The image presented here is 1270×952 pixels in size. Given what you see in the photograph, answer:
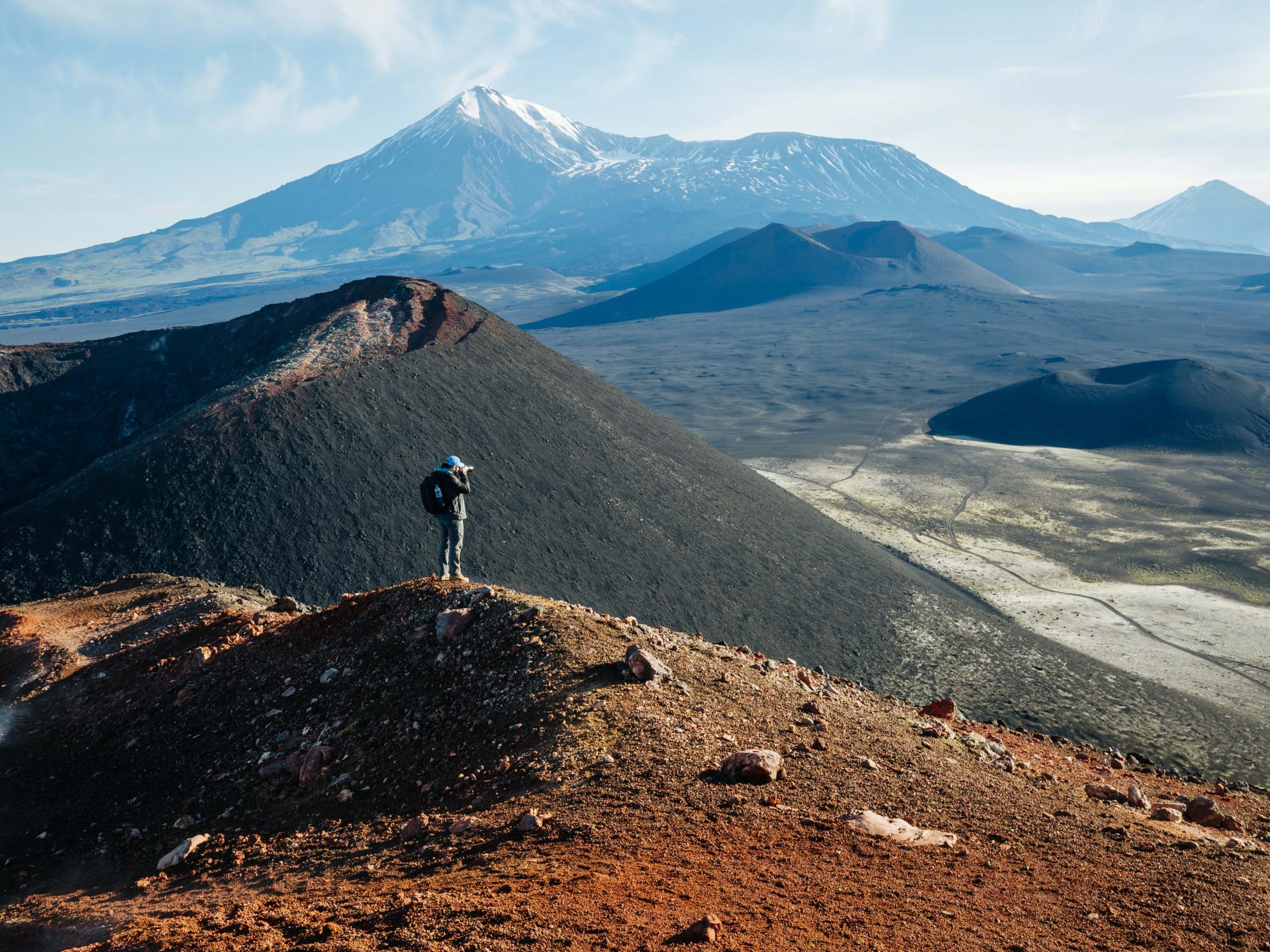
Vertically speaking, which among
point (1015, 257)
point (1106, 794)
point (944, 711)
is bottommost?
point (944, 711)

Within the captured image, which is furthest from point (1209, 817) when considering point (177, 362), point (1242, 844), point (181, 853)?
point (177, 362)

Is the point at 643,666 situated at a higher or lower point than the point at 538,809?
higher

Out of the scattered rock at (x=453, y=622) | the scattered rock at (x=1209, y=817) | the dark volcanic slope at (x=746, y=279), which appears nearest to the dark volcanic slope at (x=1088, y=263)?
the dark volcanic slope at (x=746, y=279)

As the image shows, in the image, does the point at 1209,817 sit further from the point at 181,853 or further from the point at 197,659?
the point at 197,659

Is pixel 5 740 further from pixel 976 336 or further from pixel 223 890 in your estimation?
pixel 976 336

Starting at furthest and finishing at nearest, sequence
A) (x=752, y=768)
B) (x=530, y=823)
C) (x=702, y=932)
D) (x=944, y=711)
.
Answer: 1. (x=944, y=711)
2. (x=752, y=768)
3. (x=530, y=823)
4. (x=702, y=932)

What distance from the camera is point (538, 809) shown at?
6.25m

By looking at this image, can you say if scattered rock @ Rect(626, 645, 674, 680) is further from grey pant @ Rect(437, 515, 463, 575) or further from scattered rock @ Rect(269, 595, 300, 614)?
scattered rock @ Rect(269, 595, 300, 614)

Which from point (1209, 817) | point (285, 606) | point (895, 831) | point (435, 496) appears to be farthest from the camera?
point (285, 606)

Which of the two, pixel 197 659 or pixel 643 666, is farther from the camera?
pixel 197 659

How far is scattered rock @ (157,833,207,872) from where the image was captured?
22.1 ft

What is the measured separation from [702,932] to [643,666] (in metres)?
3.65

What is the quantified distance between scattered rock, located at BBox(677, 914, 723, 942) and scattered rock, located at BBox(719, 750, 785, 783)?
2158mm

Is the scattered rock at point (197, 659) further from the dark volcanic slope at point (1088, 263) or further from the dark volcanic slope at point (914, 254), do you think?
the dark volcanic slope at point (1088, 263)
